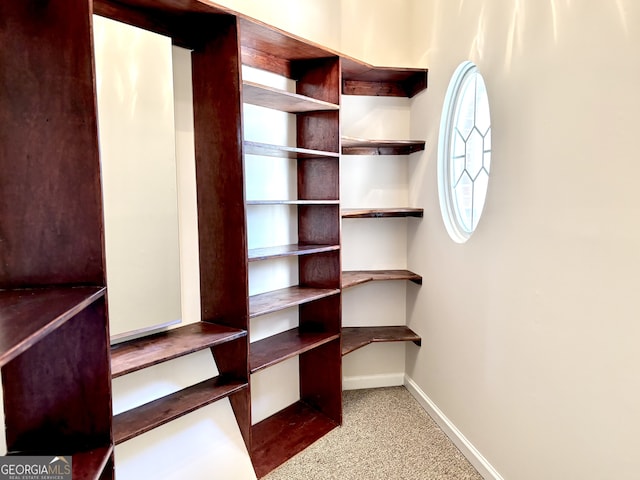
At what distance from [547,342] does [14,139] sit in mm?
1908

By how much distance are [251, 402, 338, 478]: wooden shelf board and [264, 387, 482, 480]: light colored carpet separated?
4cm

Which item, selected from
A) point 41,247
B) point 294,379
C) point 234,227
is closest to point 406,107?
point 234,227

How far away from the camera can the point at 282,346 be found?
228cm

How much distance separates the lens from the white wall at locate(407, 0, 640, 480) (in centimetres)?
123

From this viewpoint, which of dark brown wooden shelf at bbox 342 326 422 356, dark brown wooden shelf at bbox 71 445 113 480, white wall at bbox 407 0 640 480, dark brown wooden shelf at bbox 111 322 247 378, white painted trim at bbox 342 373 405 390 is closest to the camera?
dark brown wooden shelf at bbox 71 445 113 480

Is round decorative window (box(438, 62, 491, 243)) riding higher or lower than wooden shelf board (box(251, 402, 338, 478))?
higher

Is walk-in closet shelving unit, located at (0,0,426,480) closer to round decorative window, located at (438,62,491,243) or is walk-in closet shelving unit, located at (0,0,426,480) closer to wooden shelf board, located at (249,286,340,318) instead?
wooden shelf board, located at (249,286,340,318)

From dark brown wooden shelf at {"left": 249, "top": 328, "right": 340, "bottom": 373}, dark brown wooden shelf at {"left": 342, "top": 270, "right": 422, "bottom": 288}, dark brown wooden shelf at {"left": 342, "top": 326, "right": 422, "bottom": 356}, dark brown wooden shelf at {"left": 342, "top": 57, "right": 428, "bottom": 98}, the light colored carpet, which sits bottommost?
the light colored carpet

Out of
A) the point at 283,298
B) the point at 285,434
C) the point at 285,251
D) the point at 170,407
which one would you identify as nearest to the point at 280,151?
the point at 285,251

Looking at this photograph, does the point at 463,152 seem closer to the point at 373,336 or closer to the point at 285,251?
the point at 285,251

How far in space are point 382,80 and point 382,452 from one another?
2.42m

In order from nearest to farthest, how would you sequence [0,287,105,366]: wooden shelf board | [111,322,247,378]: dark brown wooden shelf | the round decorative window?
[0,287,105,366]: wooden shelf board < [111,322,247,378]: dark brown wooden shelf < the round decorative window

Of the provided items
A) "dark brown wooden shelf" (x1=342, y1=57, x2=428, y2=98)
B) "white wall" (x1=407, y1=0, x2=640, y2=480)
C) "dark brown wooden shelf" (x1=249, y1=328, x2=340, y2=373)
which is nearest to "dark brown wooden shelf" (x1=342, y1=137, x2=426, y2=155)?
"dark brown wooden shelf" (x1=342, y1=57, x2=428, y2=98)

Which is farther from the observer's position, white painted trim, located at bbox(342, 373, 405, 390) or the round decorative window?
white painted trim, located at bbox(342, 373, 405, 390)
